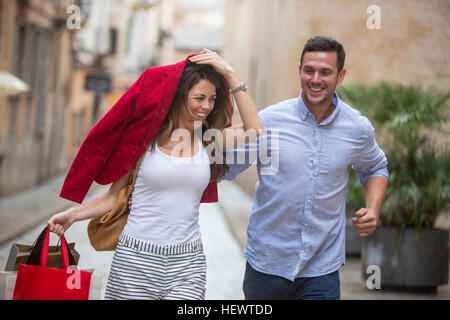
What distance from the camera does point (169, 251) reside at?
3002 millimetres

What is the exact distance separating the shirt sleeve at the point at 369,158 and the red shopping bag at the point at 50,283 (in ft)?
5.20

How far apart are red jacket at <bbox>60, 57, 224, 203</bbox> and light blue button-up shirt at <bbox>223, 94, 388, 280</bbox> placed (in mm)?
503

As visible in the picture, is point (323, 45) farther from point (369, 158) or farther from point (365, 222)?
point (365, 222)

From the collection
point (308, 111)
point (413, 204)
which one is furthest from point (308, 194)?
point (413, 204)

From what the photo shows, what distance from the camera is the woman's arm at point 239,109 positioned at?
10.1 feet

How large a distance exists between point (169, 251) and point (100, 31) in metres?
30.2

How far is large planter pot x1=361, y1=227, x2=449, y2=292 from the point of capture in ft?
22.1

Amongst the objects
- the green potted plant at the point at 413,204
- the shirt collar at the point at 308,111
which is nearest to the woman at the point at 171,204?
the shirt collar at the point at 308,111

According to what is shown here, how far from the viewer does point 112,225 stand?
10.2 feet

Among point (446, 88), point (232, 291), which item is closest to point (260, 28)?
point (446, 88)

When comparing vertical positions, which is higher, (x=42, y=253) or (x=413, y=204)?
(x=413, y=204)

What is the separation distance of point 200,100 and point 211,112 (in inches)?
8.9

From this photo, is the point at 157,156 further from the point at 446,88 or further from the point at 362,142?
the point at 446,88

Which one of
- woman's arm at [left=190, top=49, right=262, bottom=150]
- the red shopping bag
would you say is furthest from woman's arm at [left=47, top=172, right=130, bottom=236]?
woman's arm at [left=190, top=49, right=262, bottom=150]
